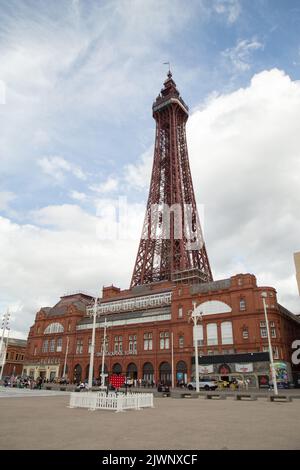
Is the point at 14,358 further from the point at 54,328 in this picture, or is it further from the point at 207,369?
the point at 207,369

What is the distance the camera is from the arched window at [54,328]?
81.8 m

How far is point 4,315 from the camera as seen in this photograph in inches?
1566

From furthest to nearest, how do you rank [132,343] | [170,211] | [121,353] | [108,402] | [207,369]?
[170,211], [121,353], [132,343], [207,369], [108,402]

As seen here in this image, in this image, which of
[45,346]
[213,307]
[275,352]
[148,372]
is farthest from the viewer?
[45,346]

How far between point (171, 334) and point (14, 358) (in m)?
67.4

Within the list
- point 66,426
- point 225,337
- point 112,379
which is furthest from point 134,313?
point 66,426

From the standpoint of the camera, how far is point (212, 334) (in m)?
56.4

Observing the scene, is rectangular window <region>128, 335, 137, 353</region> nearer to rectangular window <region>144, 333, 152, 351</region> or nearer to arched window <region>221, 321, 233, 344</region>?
rectangular window <region>144, 333, 152, 351</region>

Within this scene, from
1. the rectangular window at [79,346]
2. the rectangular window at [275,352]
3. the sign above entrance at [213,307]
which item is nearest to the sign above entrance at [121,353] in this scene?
the rectangular window at [79,346]

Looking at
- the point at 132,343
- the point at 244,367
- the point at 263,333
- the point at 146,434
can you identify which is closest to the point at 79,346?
the point at 132,343

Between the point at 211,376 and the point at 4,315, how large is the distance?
32184 mm

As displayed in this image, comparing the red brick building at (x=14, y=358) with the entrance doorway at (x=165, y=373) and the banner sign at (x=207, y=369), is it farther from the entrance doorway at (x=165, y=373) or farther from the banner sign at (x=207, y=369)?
the banner sign at (x=207, y=369)

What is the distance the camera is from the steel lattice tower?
279 feet

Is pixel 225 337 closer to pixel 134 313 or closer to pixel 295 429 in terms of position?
pixel 134 313
